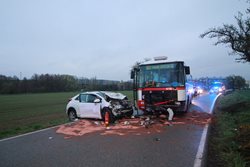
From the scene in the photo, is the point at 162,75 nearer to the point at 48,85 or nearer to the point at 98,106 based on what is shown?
the point at 98,106

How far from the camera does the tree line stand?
294 ft

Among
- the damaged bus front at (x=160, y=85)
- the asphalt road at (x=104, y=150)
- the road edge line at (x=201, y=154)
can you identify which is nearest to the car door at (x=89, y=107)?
the damaged bus front at (x=160, y=85)

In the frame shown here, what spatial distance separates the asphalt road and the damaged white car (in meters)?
3.04

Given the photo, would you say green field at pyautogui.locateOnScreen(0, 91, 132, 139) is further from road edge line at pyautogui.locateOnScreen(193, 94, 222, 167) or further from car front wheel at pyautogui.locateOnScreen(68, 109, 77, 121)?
road edge line at pyautogui.locateOnScreen(193, 94, 222, 167)

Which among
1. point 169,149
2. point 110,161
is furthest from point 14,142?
point 169,149

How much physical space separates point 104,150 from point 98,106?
5.21m

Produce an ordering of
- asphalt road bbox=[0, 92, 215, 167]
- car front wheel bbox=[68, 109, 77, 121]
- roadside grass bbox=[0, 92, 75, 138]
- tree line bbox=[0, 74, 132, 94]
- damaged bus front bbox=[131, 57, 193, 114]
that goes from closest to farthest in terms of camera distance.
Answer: asphalt road bbox=[0, 92, 215, 167] < roadside grass bbox=[0, 92, 75, 138] < damaged bus front bbox=[131, 57, 193, 114] < car front wheel bbox=[68, 109, 77, 121] < tree line bbox=[0, 74, 132, 94]

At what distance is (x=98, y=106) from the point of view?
424 inches

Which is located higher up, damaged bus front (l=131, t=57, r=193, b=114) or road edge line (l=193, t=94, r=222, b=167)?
damaged bus front (l=131, t=57, r=193, b=114)

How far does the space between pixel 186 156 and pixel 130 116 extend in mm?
6807

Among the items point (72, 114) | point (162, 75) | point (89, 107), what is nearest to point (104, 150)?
point (89, 107)

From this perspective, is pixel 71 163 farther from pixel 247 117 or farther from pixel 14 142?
pixel 247 117

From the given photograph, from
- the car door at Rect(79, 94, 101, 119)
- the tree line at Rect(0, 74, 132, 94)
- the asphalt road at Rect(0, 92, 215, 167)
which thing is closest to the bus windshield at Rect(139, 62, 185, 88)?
the car door at Rect(79, 94, 101, 119)

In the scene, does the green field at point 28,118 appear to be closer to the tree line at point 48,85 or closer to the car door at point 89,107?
the car door at point 89,107
